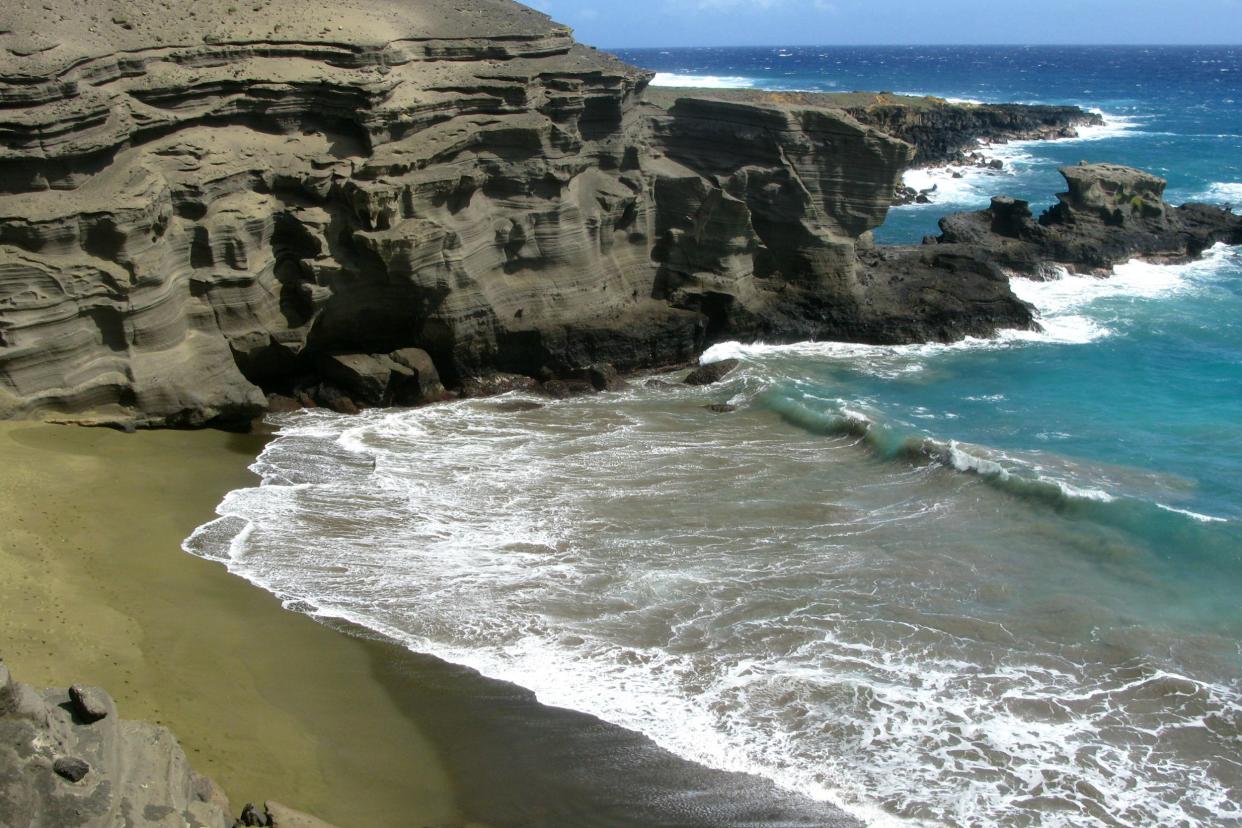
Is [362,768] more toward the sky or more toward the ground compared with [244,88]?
more toward the ground

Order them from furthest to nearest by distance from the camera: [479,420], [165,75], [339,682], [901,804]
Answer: [479,420], [165,75], [339,682], [901,804]

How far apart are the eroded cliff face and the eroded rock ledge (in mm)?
46

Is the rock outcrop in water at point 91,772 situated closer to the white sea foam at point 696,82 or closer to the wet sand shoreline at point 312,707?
the wet sand shoreline at point 312,707

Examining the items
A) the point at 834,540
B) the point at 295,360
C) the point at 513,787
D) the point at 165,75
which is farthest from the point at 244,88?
the point at 513,787

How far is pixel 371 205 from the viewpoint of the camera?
763 inches

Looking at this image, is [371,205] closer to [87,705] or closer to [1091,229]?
[87,705]

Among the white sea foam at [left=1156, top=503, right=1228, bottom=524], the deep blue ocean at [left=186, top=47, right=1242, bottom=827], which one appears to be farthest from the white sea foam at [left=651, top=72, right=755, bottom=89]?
the white sea foam at [left=1156, top=503, right=1228, bottom=524]

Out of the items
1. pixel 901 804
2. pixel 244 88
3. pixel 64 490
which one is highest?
pixel 244 88

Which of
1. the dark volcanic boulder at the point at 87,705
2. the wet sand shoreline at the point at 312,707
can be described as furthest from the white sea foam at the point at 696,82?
the dark volcanic boulder at the point at 87,705

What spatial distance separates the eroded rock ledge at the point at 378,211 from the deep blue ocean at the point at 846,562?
1.40 metres

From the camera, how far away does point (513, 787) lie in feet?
35.3

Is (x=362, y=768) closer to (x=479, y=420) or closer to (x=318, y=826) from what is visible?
(x=318, y=826)

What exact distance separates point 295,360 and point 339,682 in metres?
9.50

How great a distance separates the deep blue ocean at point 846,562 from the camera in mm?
11438
